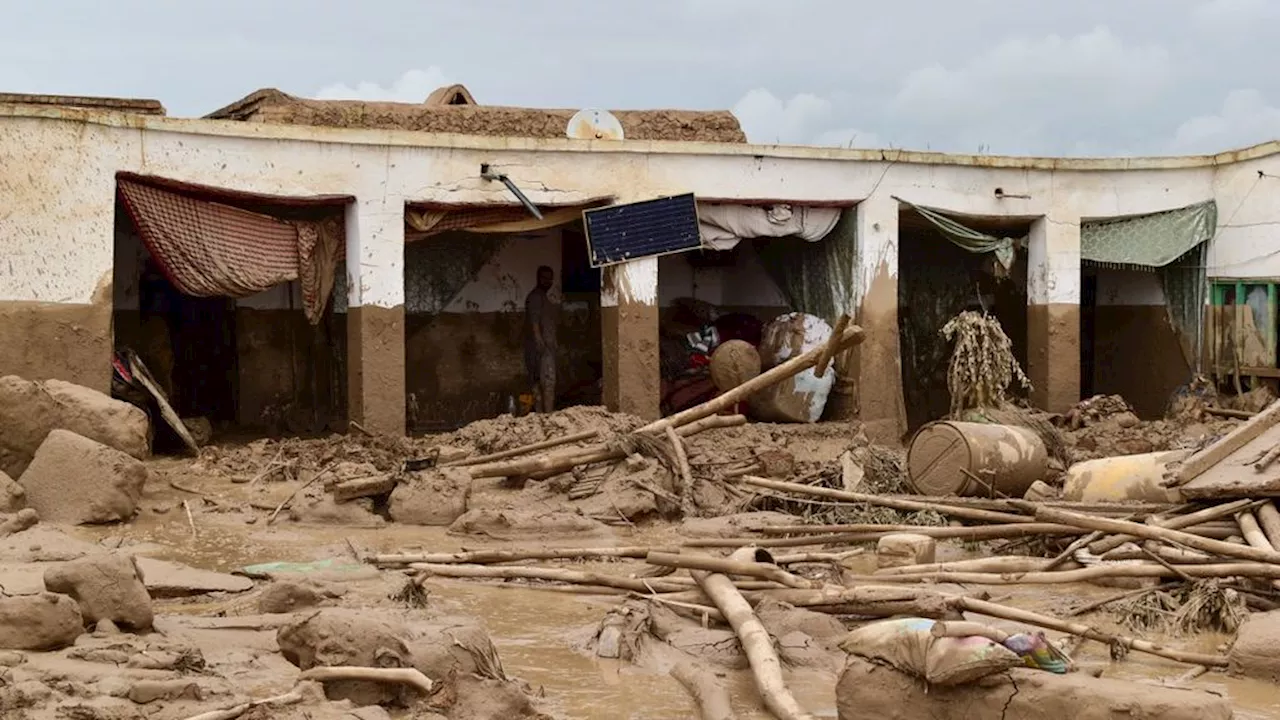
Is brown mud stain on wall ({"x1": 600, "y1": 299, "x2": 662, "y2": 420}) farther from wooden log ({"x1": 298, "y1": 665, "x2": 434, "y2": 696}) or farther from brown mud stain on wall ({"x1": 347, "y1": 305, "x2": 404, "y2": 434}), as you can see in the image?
wooden log ({"x1": 298, "y1": 665, "x2": 434, "y2": 696})

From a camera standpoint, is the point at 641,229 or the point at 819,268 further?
the point at 819,268

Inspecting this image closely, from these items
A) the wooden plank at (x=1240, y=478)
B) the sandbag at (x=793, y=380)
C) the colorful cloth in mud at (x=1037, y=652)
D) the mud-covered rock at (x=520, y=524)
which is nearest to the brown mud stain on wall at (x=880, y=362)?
the sandbag at (x=793, y=380)

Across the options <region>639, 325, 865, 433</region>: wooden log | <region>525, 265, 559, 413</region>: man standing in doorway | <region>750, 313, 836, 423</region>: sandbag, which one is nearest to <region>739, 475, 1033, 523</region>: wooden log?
<region>639, 325, 865, 433</region>: wooden log

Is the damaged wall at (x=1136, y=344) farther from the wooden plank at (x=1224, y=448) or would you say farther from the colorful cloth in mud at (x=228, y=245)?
the colorful cloth in mud at (x=228, y=245)

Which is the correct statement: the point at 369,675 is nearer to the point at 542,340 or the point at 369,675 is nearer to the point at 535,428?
the point at 535,428

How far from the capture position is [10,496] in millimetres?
9961

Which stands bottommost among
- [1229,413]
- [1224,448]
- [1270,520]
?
[1270,520]

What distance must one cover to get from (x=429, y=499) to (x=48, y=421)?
2.80 metres

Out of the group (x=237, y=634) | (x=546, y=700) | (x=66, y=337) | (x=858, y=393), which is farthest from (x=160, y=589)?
(x=858, y=393)

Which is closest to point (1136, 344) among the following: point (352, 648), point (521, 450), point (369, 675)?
point (521, 450)

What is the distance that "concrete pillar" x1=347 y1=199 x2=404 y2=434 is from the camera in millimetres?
14953

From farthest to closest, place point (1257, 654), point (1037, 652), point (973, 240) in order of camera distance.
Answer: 1. point (973, 240)
2. point (1257, 654)
3. point (1037, 652)

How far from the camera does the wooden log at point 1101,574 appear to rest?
7.77 meters

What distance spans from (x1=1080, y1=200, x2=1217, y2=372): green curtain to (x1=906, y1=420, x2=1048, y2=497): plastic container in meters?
7.09
